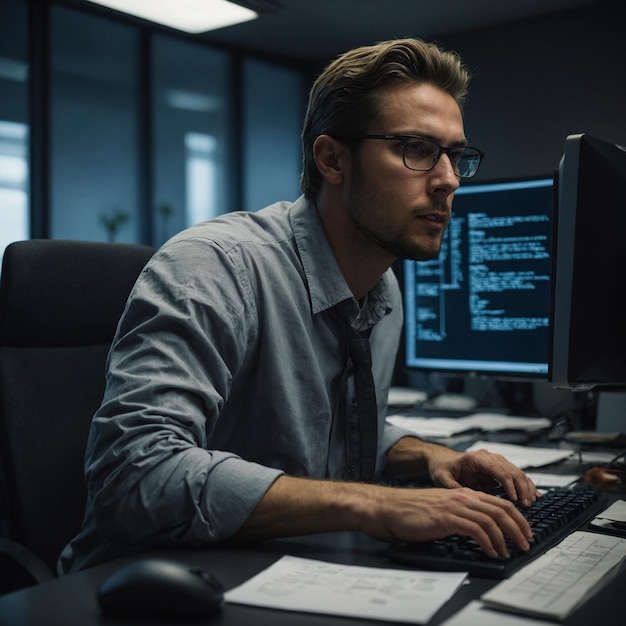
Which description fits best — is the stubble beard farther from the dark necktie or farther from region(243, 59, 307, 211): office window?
region(243, 59, 307, 211): office window

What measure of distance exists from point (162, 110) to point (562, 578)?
4087 mm

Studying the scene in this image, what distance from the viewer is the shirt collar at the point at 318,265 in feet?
4.08

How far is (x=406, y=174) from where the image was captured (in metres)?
1.28

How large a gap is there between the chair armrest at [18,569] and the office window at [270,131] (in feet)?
12.7

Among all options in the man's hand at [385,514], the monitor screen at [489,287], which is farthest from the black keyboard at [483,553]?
the monitor screen at [489,287]

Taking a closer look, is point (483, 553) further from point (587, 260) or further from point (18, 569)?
point (18, 569)

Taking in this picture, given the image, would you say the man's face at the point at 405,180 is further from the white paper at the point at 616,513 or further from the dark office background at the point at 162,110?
the dark office background at the point at 162,110

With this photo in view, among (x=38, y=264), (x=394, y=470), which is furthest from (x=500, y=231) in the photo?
(x=38, y=264)

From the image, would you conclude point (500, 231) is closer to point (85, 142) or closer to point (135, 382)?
point (135, 382)

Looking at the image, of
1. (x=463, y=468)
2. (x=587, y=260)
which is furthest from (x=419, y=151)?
(x=463, y=468)

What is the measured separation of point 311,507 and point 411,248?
0.58m

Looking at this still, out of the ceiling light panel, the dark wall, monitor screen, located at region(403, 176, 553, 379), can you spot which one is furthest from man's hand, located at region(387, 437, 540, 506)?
the dark wall

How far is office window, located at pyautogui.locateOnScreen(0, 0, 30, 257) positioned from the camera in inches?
148

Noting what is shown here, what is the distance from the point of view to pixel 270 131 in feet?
16.6
